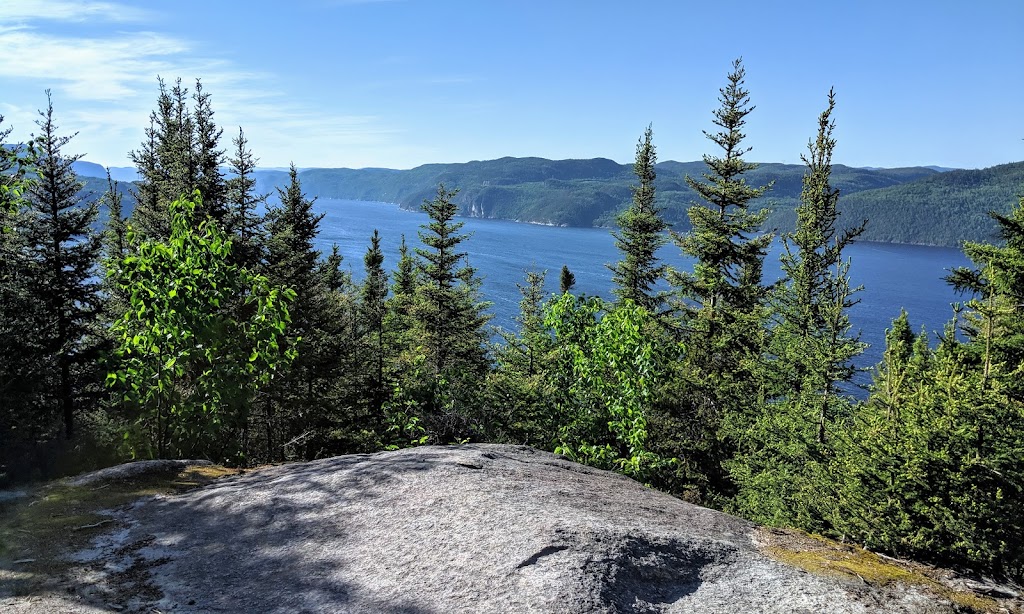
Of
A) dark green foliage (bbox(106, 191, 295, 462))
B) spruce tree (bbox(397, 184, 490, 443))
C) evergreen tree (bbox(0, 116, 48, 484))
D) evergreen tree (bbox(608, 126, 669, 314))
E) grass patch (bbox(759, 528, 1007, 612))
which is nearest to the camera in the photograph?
grass patch (bbox(759, 528, 1007, 612))

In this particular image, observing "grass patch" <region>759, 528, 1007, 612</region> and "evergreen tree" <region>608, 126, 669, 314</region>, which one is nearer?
"grass patch" <region>759, 528, 1007, 612</region>

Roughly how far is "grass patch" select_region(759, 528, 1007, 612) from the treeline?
1.36m

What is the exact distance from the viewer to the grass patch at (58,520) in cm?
462

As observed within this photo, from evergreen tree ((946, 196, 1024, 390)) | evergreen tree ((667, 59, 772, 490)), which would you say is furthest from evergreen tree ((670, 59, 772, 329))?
evergreen tree ((946, 196, 1024, 390))

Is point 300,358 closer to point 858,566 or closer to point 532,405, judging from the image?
point 532,405

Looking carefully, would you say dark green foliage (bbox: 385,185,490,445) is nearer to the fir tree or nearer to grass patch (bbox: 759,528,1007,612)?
grass patch (bbox: 759,528,1007,612)

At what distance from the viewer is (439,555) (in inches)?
192

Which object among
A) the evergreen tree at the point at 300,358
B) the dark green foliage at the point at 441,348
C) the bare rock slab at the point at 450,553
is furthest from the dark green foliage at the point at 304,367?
the bare rock slab at the point at 450,553

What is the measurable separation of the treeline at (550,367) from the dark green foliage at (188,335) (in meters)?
0.04

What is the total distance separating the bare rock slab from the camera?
436 cm

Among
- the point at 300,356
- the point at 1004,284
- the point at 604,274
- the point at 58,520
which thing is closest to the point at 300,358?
the point at 300,356

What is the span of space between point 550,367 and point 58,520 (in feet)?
29.3

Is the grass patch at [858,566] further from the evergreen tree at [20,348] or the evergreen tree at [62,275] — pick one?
the evergreen tree at [62,275]

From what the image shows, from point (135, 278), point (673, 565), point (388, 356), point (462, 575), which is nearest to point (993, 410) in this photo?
point (673, 565)
